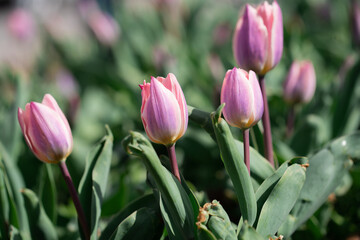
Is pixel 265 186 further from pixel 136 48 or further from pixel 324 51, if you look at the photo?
pixel 136 48

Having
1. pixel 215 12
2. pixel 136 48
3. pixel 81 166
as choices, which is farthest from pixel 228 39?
pixel 81 166

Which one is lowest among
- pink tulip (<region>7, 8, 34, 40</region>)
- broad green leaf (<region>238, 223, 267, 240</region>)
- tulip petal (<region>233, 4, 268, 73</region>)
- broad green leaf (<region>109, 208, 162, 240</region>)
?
broad green leaf (<region>109, 208, 162, 240</region>)

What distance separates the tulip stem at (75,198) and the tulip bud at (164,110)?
20 cm

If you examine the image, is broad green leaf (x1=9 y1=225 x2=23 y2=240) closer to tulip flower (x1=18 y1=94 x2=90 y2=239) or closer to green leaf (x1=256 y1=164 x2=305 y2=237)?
tulip flower (x1=18 y1=94 x2=90 y2=239)

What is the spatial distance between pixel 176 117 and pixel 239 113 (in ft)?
0.34

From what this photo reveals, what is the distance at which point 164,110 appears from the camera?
680mm

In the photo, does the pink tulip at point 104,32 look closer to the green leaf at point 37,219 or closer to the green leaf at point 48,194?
the green leaf at point 48,194

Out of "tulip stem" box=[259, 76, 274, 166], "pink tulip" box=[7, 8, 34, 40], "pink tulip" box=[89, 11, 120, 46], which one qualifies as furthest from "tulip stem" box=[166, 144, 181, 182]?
"pink tulip" box=[7, 8, 34, 40]

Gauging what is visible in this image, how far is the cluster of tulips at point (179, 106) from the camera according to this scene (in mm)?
690

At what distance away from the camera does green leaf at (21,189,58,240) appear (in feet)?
2.99

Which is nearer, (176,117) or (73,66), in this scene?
(176,117)

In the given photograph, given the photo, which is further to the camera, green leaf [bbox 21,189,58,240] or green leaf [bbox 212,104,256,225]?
green leaf [bbox 21,189,58,240]

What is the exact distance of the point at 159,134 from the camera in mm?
699

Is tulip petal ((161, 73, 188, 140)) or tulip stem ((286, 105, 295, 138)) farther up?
tulip petal ((161, 73, 188, 140))
